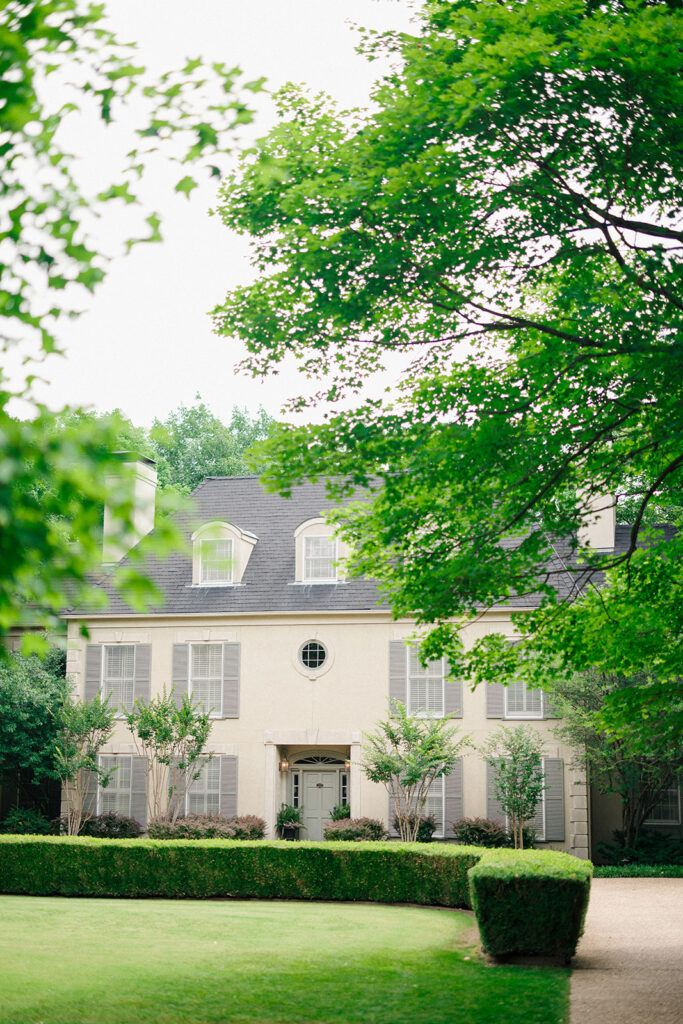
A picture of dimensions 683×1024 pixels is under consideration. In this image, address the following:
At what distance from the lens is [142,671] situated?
79.4 ft

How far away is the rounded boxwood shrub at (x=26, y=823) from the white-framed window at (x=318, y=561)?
7936mm

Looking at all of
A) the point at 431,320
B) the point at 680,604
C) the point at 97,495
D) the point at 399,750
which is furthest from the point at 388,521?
the point at 399,750

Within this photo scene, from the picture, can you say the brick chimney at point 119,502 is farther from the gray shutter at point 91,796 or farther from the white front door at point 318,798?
the gray shutter at point 91,796

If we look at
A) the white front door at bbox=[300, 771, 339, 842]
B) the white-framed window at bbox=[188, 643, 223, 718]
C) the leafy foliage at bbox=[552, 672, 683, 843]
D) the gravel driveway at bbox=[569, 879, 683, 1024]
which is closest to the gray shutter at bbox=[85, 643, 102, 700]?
the white-framed window at bbox=[188, 643, 223, 718]

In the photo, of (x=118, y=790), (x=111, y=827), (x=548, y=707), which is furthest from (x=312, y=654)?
(x=111, y=827)

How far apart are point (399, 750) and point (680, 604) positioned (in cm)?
1183

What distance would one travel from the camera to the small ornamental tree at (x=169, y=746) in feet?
71.5

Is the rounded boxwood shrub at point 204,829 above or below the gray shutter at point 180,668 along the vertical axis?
below

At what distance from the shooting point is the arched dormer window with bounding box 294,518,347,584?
24359 millimetres

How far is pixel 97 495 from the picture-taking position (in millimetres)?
2959

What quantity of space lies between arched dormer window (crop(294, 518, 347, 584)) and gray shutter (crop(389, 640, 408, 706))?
2213 mm

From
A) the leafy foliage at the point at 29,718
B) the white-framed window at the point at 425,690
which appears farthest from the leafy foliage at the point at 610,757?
the leafy foliage at the point at 29,718

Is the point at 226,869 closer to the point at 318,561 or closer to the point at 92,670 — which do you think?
the point at 92,670

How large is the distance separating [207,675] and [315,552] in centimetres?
380
